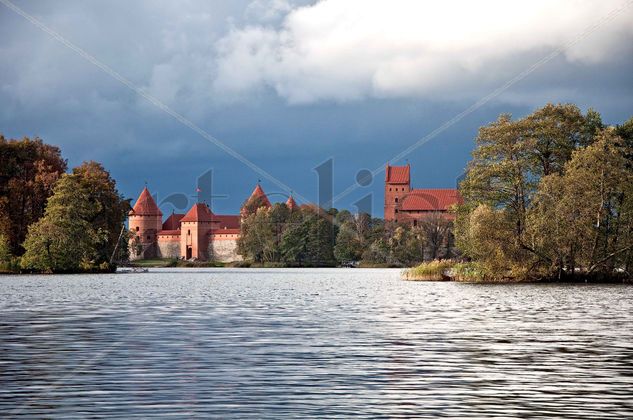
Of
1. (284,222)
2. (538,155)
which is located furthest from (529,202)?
(284,222)

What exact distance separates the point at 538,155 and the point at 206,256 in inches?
5511

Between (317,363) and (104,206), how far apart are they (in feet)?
259

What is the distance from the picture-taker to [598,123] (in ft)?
221

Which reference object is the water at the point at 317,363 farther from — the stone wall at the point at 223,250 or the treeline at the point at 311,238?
the stone wall at the point at 223,250

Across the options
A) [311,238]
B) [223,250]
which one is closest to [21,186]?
[311,238]

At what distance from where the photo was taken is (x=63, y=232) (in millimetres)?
84250

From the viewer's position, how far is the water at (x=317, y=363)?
12.9 meters

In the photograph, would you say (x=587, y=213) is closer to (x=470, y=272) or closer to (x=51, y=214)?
(x=470, y=272)

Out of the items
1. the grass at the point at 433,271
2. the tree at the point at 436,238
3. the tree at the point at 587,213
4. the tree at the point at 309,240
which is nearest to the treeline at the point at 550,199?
the tree at the point at 587,213

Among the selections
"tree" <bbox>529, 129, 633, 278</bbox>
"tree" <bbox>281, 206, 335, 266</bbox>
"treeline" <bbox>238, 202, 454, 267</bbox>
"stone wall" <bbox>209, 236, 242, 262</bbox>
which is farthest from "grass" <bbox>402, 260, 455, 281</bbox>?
"stone wall" <bbox>209, 236, 242, 262</bbox>

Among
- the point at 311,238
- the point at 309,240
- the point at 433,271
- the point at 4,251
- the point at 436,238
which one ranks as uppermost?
the point at 311,238

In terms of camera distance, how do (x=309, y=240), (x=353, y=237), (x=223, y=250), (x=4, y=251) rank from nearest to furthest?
(x=4, y=251), (x=309, y=240), (x=353, y=237), (x=223, y=250)

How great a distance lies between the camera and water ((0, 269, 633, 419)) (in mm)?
12852

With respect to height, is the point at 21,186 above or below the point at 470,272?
above
